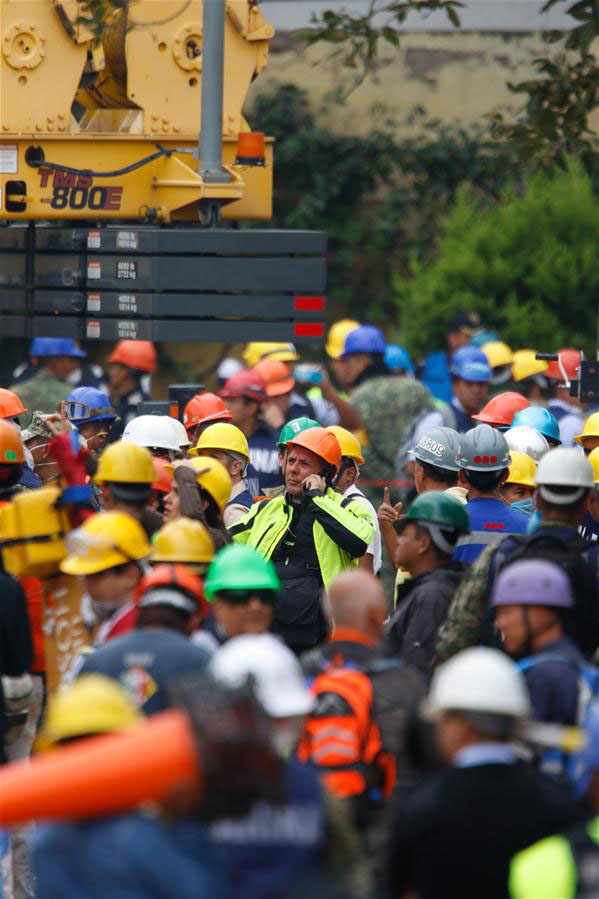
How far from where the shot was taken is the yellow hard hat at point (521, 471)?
952 cm

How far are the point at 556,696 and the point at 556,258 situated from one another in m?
14.0

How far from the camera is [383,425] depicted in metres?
13.0

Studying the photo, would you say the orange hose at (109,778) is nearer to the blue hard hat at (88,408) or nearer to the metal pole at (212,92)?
the blue hard hat at (88,408)

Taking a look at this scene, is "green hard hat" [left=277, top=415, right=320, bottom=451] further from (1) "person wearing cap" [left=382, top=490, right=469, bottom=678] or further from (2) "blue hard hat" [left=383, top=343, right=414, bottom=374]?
(2) "blue hard hat" [left=383, top=343, right=414, bottom=374]

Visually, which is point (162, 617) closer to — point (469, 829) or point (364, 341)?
point (469, 829)

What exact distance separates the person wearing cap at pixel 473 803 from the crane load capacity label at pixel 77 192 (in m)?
7.11

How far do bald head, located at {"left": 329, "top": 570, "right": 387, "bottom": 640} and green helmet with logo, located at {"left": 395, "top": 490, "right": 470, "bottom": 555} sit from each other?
1.24 meters

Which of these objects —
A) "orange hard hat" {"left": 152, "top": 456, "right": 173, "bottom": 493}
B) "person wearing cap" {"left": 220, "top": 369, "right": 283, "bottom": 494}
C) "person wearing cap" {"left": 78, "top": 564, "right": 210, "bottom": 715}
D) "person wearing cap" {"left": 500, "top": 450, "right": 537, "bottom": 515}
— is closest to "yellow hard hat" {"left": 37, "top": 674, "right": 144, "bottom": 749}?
"person wearing cap" {"left": 78, "top": 564, "right": 210, "bottom": 715}

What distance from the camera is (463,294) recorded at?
19.5 m

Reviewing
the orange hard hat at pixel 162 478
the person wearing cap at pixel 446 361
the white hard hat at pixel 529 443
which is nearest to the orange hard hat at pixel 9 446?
the orange hard hat at pixel 162 478

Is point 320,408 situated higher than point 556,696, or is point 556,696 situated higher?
point 556,696

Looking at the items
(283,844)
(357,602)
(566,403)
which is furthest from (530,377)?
(283,844)

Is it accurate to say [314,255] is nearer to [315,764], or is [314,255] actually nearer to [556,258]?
[315,764]

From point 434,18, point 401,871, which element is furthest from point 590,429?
point 434,18
